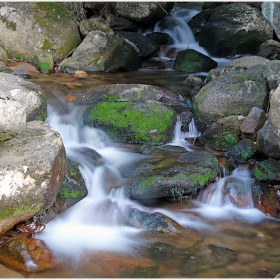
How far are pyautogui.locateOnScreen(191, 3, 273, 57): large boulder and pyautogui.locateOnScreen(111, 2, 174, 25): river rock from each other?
4.97 feet

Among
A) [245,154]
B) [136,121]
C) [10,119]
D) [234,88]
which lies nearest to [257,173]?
[245,154]

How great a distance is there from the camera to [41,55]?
1028cm

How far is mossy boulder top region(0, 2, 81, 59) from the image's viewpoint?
10.4m

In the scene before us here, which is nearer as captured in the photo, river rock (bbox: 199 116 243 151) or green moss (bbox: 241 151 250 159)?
green moss (bbox: 241 151 250 159)

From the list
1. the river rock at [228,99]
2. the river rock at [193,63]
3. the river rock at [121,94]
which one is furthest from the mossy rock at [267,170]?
the river rock at [193,63]

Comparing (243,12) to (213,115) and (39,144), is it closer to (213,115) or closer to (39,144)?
(213,115)

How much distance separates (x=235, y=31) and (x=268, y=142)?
625 cm

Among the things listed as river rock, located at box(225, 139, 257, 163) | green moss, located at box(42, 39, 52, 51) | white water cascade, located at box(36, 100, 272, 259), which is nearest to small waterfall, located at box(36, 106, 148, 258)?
white water cascade, located at box(36, 100, 272, 259)

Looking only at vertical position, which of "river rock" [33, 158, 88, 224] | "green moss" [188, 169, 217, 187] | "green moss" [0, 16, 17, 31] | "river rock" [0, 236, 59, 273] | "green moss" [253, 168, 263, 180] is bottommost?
"river rock" [0, 236, 59, 273]

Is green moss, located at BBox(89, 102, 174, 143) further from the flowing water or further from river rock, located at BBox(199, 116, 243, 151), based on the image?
river rock, located at BBox(199, 116, 243, 151)

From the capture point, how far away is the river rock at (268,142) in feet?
20.1

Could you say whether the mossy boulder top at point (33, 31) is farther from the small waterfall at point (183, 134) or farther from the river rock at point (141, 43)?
the small waterfall at point (183, 134)

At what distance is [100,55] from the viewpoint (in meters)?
10.4

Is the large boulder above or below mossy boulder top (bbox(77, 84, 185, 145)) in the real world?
above
